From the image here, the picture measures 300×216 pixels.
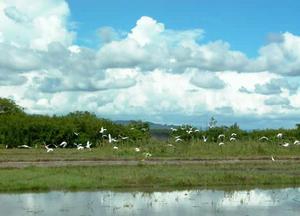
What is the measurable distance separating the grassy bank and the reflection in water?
4.25ft

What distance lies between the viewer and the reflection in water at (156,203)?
15664 millimetres

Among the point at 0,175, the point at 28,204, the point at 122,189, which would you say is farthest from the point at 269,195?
the point at 0,175

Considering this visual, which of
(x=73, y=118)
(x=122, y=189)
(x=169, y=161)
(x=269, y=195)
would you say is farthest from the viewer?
(x=73, y=118)

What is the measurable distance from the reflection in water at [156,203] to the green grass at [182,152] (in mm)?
11673

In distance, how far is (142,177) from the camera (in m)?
21.6

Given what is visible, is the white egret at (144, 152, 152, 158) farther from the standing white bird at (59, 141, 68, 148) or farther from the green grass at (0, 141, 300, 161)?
the standing white bird at (59, 141, 68, 148)

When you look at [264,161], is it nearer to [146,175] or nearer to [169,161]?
[169,161]

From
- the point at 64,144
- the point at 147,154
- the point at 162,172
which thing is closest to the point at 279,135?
the point at 147,154

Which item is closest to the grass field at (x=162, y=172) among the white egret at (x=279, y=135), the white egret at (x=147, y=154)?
the white egret at (x=147, y=154)

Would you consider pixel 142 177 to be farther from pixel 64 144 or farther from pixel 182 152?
pixel 64 144

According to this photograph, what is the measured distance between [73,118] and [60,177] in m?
22.1

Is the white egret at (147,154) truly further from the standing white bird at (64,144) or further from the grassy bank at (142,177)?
the standing white bird at (64,144)

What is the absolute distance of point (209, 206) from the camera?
54.3 feet

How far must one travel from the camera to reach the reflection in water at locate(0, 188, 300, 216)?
15.7 m
